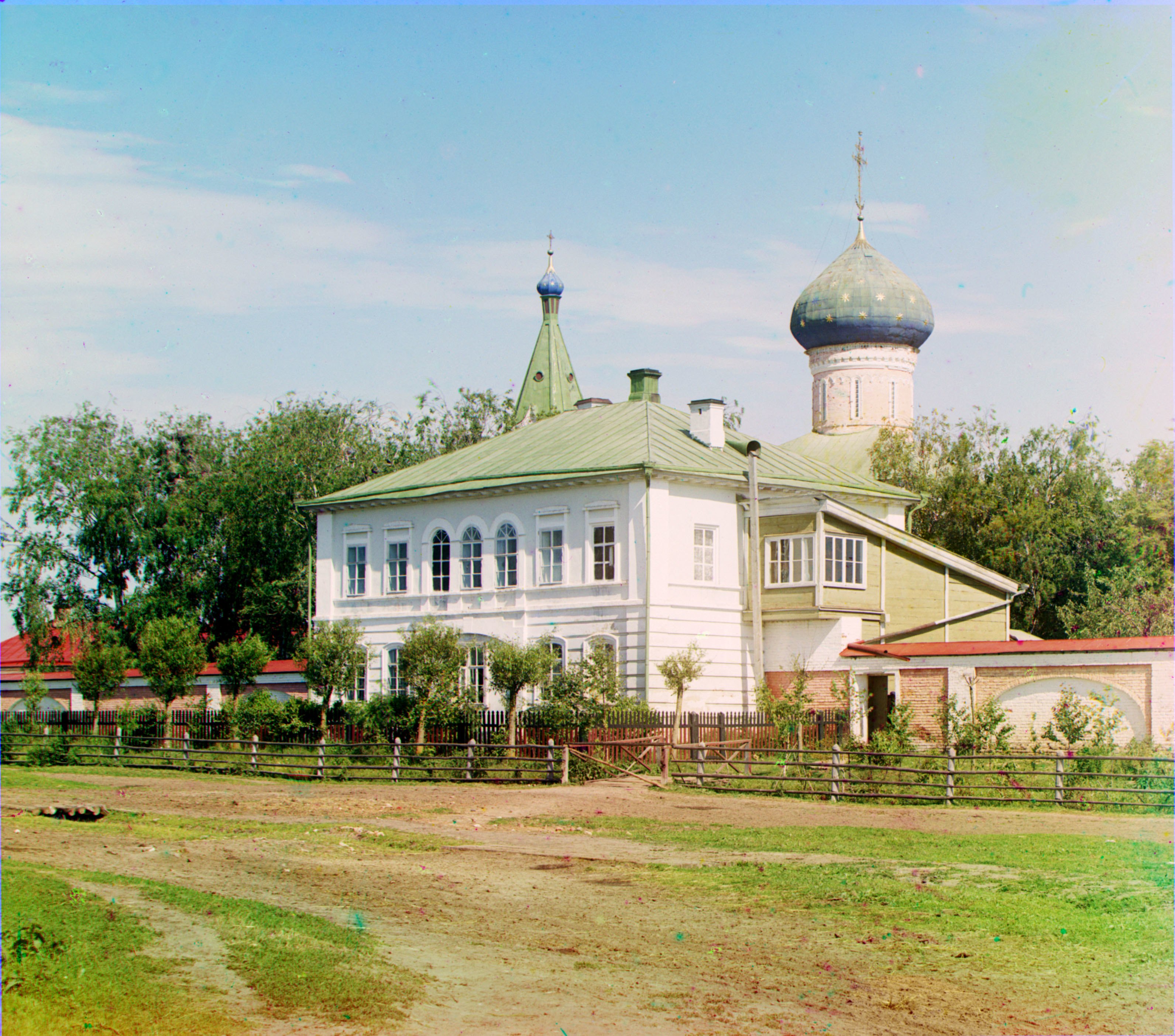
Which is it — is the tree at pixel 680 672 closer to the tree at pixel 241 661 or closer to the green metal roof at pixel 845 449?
the tree at pixel 241 661

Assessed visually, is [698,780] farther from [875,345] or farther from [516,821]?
[875,345]

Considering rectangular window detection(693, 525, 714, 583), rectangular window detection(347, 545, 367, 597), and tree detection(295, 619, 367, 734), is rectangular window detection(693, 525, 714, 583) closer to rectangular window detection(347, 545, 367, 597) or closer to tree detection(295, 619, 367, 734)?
tree detection(295, 619, 367, 734)

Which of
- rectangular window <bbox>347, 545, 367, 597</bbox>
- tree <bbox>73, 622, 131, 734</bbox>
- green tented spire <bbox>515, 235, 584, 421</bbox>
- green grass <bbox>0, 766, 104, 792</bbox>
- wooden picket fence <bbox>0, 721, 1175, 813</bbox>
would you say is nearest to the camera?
wooden picket fence <bbox>0, 721, 1175, 813</bbox>

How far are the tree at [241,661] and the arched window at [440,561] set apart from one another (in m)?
5.08

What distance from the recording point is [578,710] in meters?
30.8

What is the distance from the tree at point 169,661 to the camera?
37.3 metres

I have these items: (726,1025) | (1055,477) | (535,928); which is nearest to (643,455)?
(1055,477)

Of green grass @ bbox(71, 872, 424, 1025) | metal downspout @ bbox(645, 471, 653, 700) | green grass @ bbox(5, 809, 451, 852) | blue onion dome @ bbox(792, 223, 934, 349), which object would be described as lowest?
green grass @ bbox(5, 809, 451, 852)

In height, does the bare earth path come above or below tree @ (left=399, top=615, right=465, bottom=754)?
below

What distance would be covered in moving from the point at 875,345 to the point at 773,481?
18052 mm

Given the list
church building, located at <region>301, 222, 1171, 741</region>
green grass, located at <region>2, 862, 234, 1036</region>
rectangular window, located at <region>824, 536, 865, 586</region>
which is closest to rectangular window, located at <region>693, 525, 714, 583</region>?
church building, located at <region>301, 222, 1171, 741</region>

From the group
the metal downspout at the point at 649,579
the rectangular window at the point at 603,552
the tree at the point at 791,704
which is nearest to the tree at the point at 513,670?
the metal downspout at the point at 649,579

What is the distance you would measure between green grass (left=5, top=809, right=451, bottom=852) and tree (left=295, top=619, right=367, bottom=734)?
11.1 meters

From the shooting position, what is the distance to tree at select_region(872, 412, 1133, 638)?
153 ft
